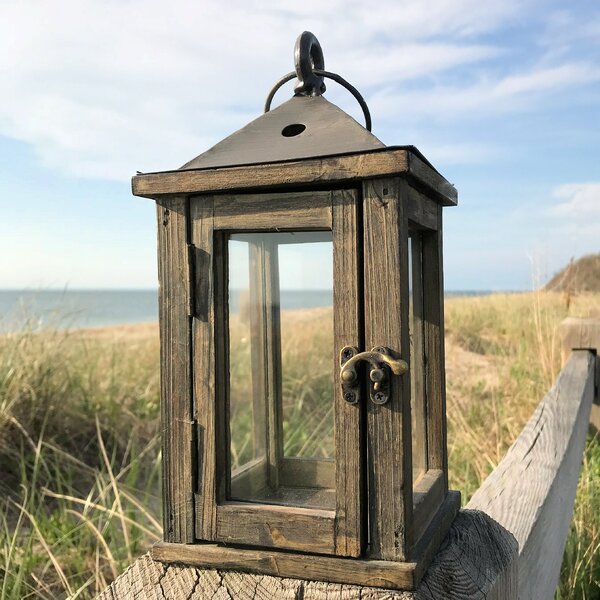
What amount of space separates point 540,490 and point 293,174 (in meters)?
1.05

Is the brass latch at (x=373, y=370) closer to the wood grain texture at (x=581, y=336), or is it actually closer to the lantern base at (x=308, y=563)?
the lantern base at (x=308, y=563)

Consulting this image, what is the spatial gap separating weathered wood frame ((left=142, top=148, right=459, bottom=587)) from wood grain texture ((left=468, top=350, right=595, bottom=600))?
33 centimetres

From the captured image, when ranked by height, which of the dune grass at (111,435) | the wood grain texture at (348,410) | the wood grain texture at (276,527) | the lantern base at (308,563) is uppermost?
the wood grain texture at (348,410)

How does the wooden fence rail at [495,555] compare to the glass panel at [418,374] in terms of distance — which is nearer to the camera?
the wooden fence rail at [495,555]

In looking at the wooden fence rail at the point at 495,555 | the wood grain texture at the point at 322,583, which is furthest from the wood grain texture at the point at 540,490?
the wood grain texture at the point at 322,583

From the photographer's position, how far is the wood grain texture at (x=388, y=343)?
0.81 meters

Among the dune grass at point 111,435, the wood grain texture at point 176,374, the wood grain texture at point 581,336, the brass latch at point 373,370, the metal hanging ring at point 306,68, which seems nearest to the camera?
the brass latch at point 373,370

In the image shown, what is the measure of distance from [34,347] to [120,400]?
688 millimetres

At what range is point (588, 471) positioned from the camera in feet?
9.75

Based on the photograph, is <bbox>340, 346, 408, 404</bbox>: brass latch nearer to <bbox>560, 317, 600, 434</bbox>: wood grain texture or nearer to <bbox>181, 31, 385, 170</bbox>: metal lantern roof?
<bbox>181, 31, 385, 170</bbox>: metal lantern roof

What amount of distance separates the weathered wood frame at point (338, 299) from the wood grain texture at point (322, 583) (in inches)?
1.0

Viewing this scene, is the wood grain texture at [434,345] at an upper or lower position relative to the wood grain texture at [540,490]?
upper

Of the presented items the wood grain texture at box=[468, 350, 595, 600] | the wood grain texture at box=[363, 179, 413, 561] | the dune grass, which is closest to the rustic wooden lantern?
the wood grain texture at box=[363, 179, 413, 561]

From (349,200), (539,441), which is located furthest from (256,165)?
(539,441)
